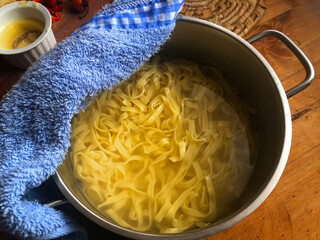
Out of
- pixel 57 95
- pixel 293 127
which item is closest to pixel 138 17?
pixel 57 95

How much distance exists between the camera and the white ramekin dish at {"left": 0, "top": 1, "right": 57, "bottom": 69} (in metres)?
0.83

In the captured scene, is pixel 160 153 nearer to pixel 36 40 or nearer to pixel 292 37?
pixel 36 40

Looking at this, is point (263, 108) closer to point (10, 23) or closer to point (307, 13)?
point (307, 13)

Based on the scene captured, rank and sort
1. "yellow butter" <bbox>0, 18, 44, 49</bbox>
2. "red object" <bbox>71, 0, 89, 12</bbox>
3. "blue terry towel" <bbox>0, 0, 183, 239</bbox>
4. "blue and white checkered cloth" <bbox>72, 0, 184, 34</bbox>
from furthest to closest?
"red object" <bbox>71, 0, 89, 12</bbox> < "yellow butter" <bbox>0, 18, 44, 49</bbox> < "blue and white checkered cloth" <bbox>72, 0, 184, 34</bbox> < "blue terry towel" <bbox>0, 0, 183, 239</bbox>

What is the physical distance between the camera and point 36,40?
83 centimetres

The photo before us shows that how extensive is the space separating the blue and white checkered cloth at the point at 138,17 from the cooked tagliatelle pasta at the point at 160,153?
7.5 inches

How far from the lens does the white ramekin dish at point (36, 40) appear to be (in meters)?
0.83

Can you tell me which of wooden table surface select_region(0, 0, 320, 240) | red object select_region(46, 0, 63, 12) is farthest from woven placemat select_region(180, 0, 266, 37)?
red object select_region(46, 0, 63, 12)

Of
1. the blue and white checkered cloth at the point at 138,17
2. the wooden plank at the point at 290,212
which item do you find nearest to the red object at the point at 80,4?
the blue and white checkered cloth at the point at 138,17

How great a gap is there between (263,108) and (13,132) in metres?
0.63

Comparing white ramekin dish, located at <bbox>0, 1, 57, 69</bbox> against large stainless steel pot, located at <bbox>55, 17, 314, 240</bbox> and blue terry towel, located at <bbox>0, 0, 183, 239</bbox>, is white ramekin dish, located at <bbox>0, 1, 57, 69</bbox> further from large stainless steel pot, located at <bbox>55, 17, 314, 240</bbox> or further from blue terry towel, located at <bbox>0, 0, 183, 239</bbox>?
large stainless steel pot, located at <bbox>55, 17, 314, 240</bbox>

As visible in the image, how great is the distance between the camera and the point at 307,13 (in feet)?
3.57

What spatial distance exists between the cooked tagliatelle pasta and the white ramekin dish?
22 centimetres

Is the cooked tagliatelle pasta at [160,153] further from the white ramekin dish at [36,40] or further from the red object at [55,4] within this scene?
the red object at [55,4]
